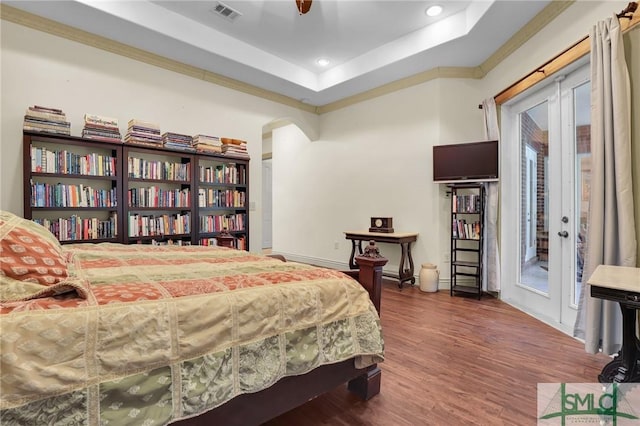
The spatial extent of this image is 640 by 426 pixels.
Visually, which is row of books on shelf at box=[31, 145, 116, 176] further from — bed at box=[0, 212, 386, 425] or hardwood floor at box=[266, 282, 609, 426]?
hardwood floor at box=[266, 282, 609, 426]

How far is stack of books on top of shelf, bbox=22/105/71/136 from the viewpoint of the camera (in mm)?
2814

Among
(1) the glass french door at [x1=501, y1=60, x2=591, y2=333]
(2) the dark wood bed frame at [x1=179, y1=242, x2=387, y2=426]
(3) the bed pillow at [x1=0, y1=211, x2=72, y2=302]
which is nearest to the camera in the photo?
(3) the bed pillow at [x1=0, y1=211, x2=72, y2=302]

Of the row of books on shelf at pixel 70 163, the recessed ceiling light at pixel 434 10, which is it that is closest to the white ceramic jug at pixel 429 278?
the recessed ceiling light at pixel 434 10

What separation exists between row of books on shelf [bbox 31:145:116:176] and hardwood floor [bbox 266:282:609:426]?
2892 mm

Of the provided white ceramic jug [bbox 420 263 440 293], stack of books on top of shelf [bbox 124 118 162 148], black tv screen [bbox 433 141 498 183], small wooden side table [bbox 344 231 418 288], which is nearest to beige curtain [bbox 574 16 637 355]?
black tv screen [bbox 433 141 498 183]

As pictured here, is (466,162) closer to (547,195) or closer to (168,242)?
(547,195)

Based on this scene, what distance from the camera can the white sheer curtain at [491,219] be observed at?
3.82m

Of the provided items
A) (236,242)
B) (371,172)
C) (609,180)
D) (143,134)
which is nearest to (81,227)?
(143,134)

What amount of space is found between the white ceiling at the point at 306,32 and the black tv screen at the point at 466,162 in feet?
3.62

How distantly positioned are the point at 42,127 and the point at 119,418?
119 inches

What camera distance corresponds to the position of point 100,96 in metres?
3.42

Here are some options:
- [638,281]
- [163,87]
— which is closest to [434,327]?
[638,281]

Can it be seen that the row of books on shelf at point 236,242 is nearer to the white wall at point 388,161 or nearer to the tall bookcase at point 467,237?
the white wall at point 388,161

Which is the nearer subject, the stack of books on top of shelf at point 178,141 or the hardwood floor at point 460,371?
the hardwood floor at point 460,371
